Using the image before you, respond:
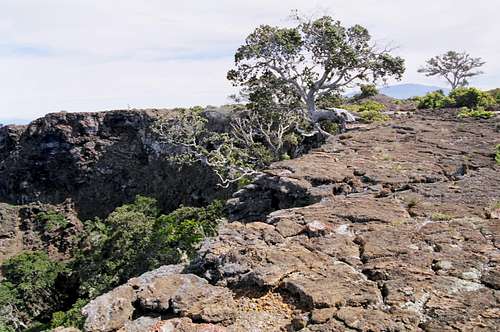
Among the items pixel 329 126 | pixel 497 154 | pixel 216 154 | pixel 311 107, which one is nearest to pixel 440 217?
pixel 497 154

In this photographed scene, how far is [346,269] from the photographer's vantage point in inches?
313

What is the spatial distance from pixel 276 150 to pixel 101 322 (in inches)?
769

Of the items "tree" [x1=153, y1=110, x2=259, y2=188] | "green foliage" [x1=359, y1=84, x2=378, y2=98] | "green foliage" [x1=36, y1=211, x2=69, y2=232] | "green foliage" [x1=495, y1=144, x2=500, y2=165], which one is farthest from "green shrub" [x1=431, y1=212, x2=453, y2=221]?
"green foliage" [x1=36, y1=211, x2=69, y2=232]

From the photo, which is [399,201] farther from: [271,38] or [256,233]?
[271,38]

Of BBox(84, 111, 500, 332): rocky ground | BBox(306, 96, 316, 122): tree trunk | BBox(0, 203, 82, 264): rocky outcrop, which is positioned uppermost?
BBox(306, 96, 316, 122): tree trunk

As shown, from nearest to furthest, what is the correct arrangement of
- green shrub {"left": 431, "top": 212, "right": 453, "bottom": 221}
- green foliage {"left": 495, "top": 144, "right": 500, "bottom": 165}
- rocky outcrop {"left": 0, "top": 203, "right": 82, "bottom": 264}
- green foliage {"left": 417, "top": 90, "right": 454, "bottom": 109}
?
green shrub {"left": 431, "top": 212, "right": 453, "bottom": 221} → green foliage {"left": 495, "top": 144, "right": 500, "bottom": 165} → green foliage {"left": 417, "top": 90, "right": 454, "bottom": 109} → rocky outcrop {"left": 0, "top": 203, "right": 82, "bottom": 264}

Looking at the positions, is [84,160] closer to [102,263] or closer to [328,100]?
[102,263]

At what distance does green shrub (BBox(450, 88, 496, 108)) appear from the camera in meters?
27.5

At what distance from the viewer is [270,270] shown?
788cm

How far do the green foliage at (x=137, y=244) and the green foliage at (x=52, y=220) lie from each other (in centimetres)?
2932

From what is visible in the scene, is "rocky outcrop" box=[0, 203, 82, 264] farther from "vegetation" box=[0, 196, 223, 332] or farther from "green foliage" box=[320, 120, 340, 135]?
"green foliage" box=[320, 120, 340, 135]

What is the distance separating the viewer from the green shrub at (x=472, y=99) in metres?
27.5

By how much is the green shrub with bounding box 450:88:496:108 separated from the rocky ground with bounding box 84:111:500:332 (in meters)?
16.0

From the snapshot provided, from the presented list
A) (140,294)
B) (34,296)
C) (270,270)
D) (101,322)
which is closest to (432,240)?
(270,270)
